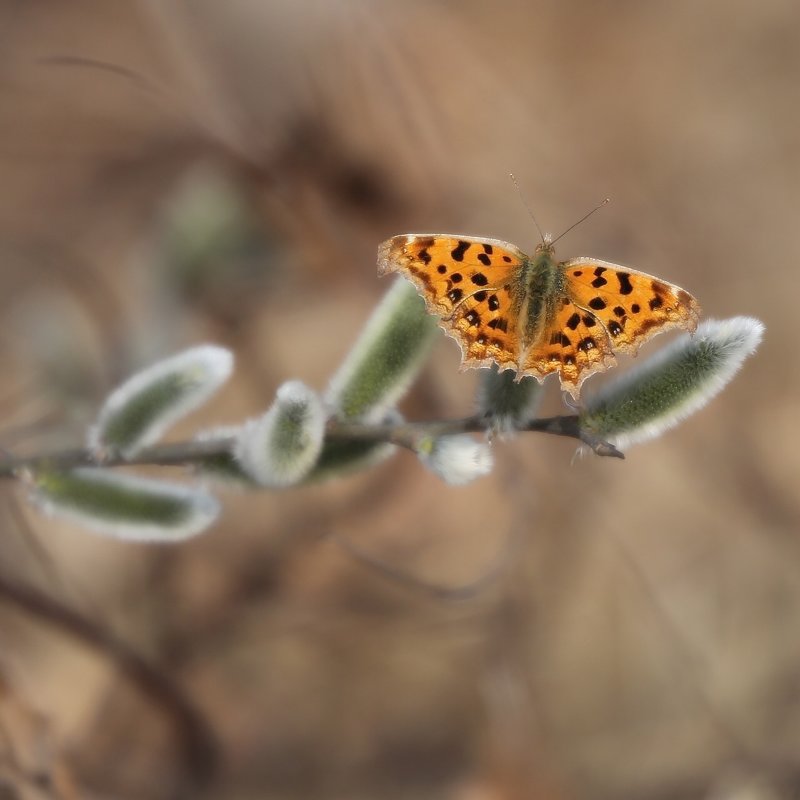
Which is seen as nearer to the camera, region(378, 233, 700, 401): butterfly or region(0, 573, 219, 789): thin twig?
region(378, 233, 700, 401): butterfly

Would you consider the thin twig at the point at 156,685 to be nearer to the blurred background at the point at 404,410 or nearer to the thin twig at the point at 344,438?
the blurred background at the point at 404,410

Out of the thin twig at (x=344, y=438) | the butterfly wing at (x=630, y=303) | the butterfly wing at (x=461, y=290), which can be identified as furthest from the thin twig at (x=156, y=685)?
the butterfly wing at (x=630, y=303)

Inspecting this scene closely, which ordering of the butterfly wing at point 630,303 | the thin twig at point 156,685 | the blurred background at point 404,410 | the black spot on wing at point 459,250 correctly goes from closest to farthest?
the butterfly wing at point 630,303, the black spot on wing at point 459,250, the thin twig at point 156,685, the blurred background at point 404,410

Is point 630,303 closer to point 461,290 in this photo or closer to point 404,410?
point 461,290

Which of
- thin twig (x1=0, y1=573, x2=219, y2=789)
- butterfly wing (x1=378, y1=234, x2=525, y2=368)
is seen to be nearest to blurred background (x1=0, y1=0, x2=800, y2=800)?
thin twig (x1=0, y1=573, x2=219, y2=789)

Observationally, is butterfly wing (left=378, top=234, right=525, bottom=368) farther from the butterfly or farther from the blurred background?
the blurred background
